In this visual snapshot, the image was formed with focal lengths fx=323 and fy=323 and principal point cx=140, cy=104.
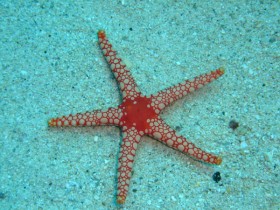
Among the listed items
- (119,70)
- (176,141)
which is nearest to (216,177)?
(176,141)

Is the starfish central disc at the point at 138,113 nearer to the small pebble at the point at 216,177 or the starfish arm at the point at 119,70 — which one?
the starfish arm at the point at 119,70

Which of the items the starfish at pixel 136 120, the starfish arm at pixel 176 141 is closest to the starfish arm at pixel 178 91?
the starfish at pixel 136 120

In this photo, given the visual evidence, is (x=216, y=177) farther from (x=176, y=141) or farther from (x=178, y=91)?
(x=178, y=91)

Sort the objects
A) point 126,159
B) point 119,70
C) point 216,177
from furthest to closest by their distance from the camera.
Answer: point 119,70 < point 216,177 < point 126,159

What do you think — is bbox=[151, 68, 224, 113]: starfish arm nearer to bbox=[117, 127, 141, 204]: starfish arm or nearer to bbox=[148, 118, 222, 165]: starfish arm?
bbox=[148, 118, 222, 165]: starfish arm

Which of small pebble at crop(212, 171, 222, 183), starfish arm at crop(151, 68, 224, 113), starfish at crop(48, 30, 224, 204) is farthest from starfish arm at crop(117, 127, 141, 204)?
small pebble at crop(212, 171, 222, 183)

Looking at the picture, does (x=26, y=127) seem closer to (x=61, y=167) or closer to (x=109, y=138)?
(x=61, y=167)

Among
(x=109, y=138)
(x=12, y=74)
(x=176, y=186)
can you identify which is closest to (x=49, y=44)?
(x=12, y=74)

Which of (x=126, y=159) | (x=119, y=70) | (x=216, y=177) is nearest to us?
(x=126, y=159)
